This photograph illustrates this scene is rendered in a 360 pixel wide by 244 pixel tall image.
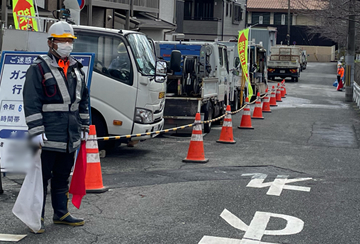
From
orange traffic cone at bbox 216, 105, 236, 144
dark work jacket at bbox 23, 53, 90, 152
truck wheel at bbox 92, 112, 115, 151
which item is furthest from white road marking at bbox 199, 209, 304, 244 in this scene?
orange traffic cone at bbox 216, 105, 236, 144

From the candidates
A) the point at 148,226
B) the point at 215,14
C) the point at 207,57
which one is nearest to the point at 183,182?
the point at 148,226

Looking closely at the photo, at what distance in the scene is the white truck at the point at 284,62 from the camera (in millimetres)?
43344

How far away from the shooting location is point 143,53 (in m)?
10.8

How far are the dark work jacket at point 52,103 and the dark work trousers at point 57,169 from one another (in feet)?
0.51

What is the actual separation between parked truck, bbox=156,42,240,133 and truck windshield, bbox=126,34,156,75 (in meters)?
2.70

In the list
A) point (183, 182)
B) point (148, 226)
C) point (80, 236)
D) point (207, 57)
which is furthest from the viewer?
point (207, 57)

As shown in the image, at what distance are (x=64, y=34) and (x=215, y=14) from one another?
164 feet

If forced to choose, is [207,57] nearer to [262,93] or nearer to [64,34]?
[64,34]

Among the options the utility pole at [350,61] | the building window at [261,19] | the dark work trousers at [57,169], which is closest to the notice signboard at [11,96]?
the dark work trousers at [57,169]

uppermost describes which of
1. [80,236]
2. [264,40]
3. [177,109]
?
[264,40]

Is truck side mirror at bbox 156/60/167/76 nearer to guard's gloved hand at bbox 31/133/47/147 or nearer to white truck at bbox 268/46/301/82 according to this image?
guard's gloved hand at bbox 31/133/47/147

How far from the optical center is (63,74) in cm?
580

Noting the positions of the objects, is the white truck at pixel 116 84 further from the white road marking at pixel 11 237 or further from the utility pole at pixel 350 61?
the utility pole at pixel 350 61

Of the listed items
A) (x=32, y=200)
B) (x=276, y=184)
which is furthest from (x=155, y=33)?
(x=32, y=200)
